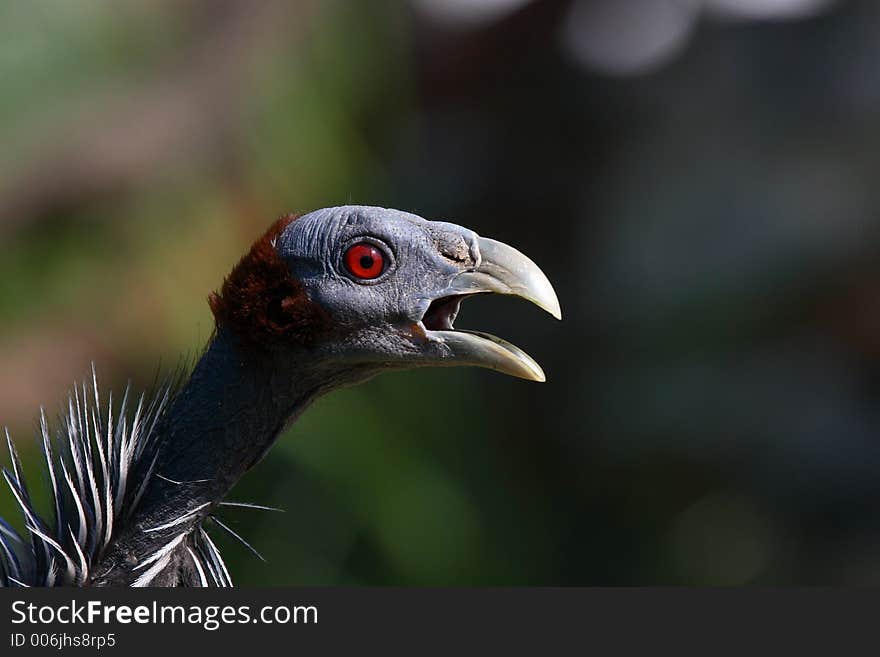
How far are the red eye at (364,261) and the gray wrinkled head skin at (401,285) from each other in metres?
0.01

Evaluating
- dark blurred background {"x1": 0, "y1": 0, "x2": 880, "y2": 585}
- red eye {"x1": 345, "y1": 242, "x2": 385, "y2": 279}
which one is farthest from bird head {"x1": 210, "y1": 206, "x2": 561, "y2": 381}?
dark blurred background {"x1": 0, "y1": 0, "x2": 880, "y2": 585}

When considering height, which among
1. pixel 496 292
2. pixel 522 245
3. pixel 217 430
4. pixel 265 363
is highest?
pixel 522 245

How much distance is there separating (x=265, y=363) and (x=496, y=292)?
18.1 inches

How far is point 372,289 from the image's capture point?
195 centimetres

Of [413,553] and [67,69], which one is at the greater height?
[67,69]

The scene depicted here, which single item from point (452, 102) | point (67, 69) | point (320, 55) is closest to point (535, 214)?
point (452, 102)

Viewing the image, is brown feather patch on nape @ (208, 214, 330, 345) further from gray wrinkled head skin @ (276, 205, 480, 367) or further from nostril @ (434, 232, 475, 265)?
nostril @ (434, 232, 475, 265)

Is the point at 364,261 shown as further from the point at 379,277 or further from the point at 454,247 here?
the point at 454,247

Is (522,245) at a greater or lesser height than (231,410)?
greater

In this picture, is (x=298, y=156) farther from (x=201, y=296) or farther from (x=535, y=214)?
(x=535, y=214)

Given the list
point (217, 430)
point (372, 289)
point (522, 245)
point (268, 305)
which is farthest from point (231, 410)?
point (522, 245)

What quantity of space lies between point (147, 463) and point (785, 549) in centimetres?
460

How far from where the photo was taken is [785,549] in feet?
19.0

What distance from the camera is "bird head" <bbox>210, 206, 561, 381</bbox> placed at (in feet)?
6.37
